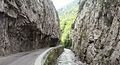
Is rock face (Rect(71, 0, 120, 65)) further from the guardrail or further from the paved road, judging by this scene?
the paved road

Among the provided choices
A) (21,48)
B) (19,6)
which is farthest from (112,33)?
(21,48)

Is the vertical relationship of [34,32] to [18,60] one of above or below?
above

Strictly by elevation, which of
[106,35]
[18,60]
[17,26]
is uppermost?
[17,26]

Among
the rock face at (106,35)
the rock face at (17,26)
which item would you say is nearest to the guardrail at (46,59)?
the rock face at (106,35)

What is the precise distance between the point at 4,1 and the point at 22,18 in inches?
259

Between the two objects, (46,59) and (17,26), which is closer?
(46,59)

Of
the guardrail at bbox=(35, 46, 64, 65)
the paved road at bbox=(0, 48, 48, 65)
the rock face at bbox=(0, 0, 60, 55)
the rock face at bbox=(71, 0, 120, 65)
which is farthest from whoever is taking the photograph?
the rock face at bbox=(0, 0, 60, 55)

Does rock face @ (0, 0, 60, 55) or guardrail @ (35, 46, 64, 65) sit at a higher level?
rock face @ (0, 0, 60, 55)

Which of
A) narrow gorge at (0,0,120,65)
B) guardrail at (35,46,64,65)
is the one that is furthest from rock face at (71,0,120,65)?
guardrail at (35,46,64,65)

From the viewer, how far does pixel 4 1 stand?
3023 centimetres

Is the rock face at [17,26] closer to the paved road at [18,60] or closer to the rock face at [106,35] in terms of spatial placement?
the paved road at [18,60]

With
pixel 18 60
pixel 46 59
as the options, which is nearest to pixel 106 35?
pixel 46 59

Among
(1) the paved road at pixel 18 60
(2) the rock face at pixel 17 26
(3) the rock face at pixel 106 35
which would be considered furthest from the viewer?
(2) the rock face at pixel 17 26

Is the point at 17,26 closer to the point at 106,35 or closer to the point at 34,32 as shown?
the point at 34,32
